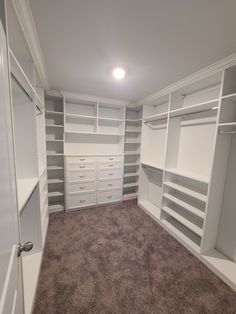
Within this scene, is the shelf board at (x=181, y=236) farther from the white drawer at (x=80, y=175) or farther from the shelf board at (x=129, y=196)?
the white drawer at (x=80, y=175)

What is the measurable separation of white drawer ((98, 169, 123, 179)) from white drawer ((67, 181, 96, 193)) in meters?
0.22

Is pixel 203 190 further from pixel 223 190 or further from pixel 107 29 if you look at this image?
pixel 107 29

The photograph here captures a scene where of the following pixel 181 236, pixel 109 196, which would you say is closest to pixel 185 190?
pixel 181 236

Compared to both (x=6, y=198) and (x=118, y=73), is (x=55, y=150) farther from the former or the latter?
(x=6, y=198)

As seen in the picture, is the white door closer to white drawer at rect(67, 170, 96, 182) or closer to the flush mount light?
the flush mount light

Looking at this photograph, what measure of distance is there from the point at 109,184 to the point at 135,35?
103 inches

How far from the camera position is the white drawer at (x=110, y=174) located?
10.2 ft

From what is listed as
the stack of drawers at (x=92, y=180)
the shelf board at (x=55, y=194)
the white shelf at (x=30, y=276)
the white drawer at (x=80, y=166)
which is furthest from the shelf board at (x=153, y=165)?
the white shelf at (x=30, y=276)

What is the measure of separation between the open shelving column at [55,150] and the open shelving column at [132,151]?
1454 mm

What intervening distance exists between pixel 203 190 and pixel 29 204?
231 cm

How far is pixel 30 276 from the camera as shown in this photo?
153cm

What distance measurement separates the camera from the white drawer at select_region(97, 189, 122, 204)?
Answer: 3201 millimetres

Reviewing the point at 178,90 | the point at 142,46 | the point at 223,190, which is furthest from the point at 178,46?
the point at 223,190

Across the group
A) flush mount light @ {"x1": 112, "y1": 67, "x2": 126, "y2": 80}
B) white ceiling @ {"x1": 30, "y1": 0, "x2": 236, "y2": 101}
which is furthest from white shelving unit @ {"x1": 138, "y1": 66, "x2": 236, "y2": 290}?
flush mount light @ {"x1": 112, "y1": 67, "x2": 126, "y2": 80}
